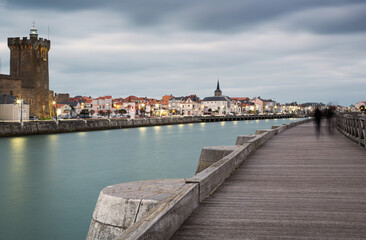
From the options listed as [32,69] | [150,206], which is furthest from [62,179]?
[32,69]

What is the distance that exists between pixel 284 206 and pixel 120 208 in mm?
2510

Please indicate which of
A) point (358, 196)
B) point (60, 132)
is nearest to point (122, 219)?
point (358, 196)

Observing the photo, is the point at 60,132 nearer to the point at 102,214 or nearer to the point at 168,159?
the point at 168,159

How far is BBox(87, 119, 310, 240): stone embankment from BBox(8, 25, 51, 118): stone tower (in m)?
85.5

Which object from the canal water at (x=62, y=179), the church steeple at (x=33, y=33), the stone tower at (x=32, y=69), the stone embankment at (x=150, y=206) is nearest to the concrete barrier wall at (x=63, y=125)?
the canal water at (x=62, y=179)

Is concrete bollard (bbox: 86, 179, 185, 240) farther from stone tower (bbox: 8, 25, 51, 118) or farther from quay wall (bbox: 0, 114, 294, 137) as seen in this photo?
stone tower (bbox: 8, 25, 51, 118)

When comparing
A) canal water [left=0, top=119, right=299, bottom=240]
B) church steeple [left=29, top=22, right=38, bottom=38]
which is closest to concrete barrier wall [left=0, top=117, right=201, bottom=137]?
canal water [left=0, top=119, right=299, bottom=240]

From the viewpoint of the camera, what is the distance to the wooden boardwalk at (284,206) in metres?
4.03

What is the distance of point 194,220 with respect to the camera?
14.7 feet

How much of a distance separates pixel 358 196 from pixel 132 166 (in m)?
22.9

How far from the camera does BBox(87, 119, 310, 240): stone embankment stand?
3.49 m

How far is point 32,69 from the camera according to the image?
280ft

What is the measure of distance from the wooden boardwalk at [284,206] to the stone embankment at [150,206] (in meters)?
0.17

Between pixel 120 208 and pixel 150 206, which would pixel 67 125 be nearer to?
pixel 120 208
